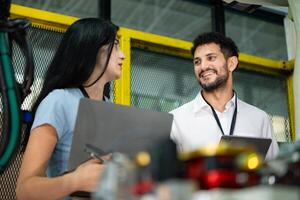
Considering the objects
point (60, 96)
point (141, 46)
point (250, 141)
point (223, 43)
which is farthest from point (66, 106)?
point (223, 43)

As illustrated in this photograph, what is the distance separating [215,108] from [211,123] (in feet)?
0.60

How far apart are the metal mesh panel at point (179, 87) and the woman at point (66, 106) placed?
2.70 feet

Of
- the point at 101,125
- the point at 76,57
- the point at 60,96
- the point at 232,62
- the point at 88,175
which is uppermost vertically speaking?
the point at 232,62

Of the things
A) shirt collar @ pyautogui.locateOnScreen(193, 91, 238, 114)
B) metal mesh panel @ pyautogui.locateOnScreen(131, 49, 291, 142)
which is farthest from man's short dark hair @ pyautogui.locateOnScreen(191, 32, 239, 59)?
shirt collar @ pyautogui.locateOnScreen(193, 91, 238, 114)

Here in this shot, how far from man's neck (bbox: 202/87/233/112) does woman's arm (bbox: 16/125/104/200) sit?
1.30 m

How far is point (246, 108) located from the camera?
2.39 m

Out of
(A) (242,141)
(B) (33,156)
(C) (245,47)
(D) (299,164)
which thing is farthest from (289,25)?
(D) (299,164)

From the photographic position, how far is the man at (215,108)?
86.3 inches

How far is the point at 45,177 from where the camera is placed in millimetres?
1177

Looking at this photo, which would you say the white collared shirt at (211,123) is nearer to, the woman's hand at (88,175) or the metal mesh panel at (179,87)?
the metal mesh panel at (179,87)

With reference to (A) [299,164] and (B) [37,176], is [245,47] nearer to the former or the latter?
(B) [37,176]

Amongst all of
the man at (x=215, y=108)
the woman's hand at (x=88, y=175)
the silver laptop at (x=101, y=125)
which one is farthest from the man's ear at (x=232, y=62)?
the woman's hand at (x=88, y=175)

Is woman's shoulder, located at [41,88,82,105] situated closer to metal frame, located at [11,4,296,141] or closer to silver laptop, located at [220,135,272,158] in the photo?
silver laptop, located at [220,135,272,158]

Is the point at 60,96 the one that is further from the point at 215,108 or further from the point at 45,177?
the point at 215,108
